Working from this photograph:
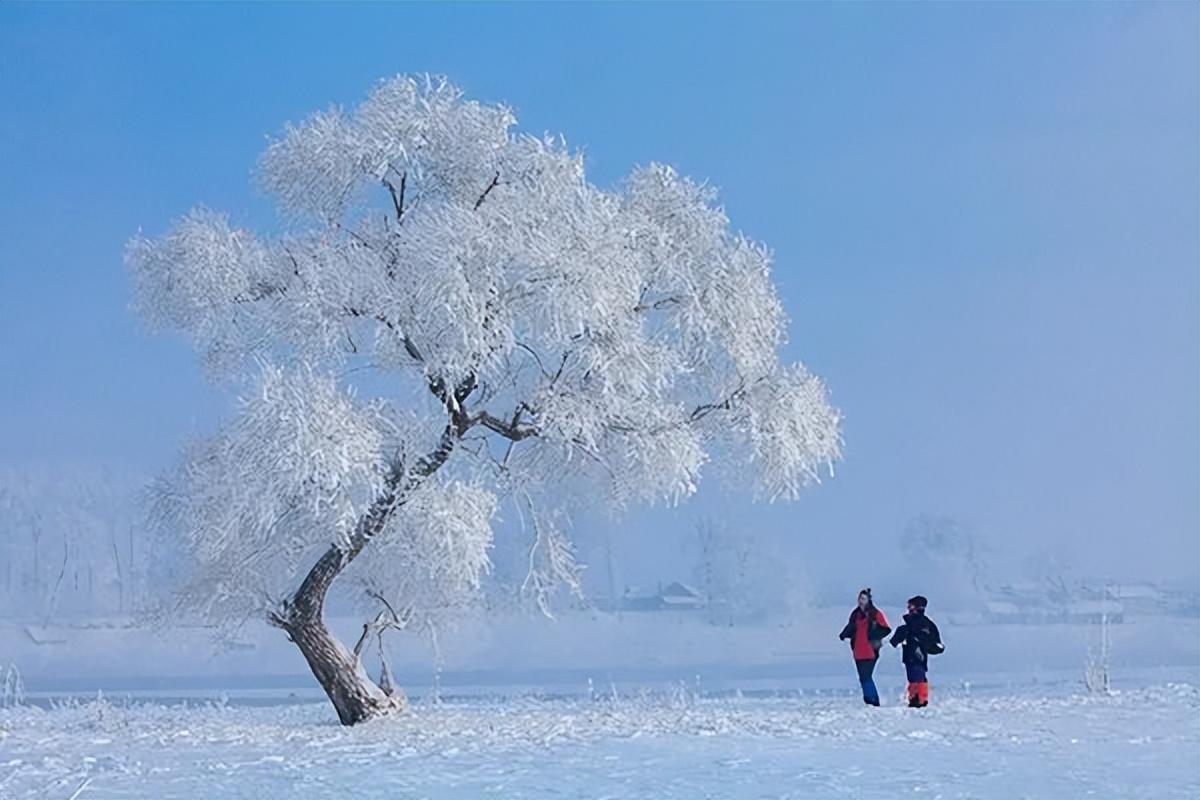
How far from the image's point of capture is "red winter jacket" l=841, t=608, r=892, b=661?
61.8 feet

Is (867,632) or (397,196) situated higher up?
(397,196)

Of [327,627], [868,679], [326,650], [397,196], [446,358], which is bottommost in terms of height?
[868,679]

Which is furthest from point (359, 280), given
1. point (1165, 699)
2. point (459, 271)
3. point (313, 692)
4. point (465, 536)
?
point (313, 692)

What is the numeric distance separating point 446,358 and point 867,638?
697 centimetres

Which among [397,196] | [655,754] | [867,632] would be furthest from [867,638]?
[397,196]

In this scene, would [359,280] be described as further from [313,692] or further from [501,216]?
[313,692]

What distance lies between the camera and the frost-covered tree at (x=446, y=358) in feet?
53.7

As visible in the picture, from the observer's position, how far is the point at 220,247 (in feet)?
59.1

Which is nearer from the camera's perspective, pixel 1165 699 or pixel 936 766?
pixel 936 766

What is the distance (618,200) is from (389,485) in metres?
4.73

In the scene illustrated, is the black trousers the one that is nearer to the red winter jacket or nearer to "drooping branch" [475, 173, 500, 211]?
the red winter jacket

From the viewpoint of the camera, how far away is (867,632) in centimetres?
1889

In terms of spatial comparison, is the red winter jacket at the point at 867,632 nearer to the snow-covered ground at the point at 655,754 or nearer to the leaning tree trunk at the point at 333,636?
the snow-covered ground at the point at 655,754

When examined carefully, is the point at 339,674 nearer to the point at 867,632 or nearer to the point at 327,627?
the point at 327,627
